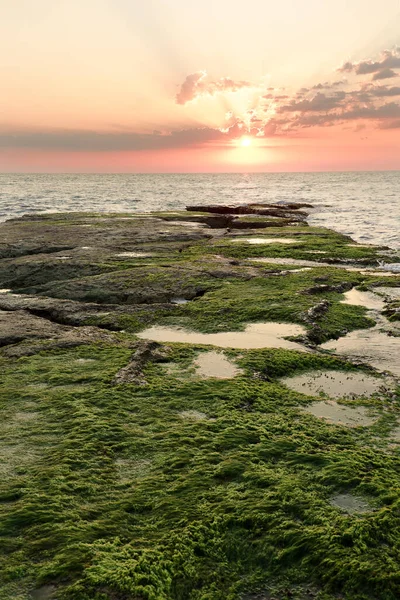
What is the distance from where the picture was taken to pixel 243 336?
36.6ft

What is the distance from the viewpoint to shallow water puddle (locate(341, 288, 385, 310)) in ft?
44.7

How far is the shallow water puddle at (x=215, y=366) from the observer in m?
8.61

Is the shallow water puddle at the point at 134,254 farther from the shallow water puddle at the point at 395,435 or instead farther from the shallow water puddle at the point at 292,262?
the shallow water puddle at the point at 395,435

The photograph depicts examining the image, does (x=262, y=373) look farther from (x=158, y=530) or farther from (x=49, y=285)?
(x=49, y=285)

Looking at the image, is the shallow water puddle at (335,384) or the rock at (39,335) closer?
the shallow water puddle at (335,384)

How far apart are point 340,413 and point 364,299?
7.87 metres

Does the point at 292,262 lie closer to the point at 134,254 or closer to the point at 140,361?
the point at 134,254

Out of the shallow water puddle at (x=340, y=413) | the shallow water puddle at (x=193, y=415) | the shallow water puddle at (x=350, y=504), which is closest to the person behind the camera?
the shallow water puddle at (x=350, y=504)

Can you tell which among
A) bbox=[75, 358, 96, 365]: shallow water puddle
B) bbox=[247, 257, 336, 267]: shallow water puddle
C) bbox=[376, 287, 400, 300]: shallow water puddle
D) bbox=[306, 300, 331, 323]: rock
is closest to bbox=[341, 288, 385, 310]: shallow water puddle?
bbox=[376, 287, 400, 300]: shallow water puddle

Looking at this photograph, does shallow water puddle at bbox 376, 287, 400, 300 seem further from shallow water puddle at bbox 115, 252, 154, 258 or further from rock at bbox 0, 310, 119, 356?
shallow water puddle at bbox 115, 252, 154, 258

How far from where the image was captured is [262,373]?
8.70 meters

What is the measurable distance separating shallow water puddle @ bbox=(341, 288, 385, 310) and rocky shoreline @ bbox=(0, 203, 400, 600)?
0.27 feet

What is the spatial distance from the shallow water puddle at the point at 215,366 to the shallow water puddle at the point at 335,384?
91 cm

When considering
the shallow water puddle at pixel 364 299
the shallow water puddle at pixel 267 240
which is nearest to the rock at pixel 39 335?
the shallow water puddle at pixel 364 299
